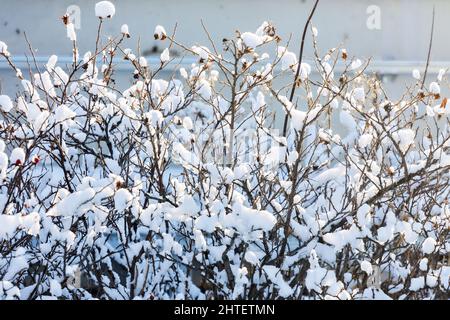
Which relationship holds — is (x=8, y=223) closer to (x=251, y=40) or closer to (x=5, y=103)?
(x=5, y=103)

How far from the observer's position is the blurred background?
8062 millimetres

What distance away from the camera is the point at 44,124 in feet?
12.3

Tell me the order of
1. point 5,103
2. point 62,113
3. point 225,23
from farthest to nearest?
1. point 225,23
2. point 5,103
3. point 62,113

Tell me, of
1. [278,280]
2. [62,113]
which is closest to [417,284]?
[278,280]

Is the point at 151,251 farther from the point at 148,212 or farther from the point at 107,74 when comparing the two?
the point at 107,74

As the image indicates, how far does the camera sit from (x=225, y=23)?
805 centimetres

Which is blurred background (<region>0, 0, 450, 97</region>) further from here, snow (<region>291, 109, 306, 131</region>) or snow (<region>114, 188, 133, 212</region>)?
snow (<region>114, 188, 133, 212</region>)

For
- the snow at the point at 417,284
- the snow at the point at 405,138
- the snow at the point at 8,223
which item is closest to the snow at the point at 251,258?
the snow at the point at 417,284

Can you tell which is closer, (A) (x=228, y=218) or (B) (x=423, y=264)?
(A) (x=228, y=218)

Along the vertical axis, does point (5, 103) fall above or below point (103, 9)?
below

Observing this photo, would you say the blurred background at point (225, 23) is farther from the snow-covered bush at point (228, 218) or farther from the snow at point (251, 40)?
the snow at point (251, 40)

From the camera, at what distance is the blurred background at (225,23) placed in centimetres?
806

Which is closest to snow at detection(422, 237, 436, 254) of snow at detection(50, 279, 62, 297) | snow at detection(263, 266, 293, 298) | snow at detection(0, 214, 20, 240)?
snow at detection(263, 266, 293, 298)
